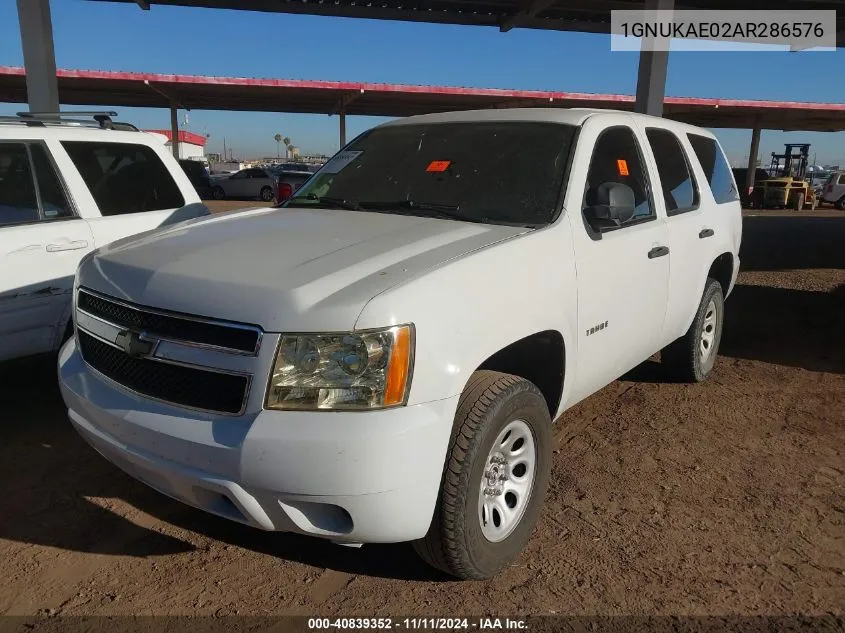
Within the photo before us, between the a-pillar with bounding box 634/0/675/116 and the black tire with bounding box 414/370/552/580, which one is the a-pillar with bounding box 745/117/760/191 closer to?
the a-pillar with bounding box 634/0/675/116

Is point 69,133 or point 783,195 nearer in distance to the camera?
point 69,133

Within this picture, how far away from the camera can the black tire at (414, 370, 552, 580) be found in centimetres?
237

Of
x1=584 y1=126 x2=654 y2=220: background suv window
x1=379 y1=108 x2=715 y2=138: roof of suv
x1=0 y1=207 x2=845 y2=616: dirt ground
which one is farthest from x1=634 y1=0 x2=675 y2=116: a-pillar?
x1=584 y1=126 x2=654 y2=220: background suv window

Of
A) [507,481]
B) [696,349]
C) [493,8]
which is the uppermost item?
[493,8]

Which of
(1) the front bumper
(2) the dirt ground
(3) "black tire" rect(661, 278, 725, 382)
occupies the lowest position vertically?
(2) the dirt ground

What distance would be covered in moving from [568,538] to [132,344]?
2031mm

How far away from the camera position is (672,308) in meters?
4.11

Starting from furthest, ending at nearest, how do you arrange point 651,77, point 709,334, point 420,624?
point 651,77 → point 709,334 → point 420,624

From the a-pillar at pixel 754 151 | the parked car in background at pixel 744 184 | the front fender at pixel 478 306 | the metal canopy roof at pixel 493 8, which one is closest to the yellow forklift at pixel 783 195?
the parked car in background at pixel 744 184

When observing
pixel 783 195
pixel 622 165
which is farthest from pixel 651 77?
pixel 783 195

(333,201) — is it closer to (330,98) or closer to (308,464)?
(308,464)

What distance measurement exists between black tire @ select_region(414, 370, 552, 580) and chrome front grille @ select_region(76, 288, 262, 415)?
0.78 metres

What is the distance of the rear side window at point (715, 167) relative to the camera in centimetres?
494

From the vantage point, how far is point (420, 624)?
2436mm
